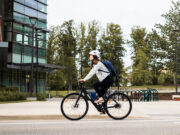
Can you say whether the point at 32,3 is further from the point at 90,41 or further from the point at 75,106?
the point at 75,106

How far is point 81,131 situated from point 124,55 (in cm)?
7131

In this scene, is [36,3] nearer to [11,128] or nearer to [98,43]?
[98,43]

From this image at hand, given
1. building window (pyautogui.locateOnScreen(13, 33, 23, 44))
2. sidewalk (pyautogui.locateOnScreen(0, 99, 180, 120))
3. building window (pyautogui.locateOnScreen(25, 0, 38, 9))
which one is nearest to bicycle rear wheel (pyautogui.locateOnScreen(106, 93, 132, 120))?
sidewalk (pyautogui.locateOnScreen(0, 99, 180, 120))

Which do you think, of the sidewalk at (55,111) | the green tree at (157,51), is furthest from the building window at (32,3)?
the sidewalk at (55,111)

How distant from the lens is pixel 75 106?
27.7ft

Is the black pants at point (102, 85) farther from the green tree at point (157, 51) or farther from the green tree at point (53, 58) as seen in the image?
the green tree at point (53, 58)

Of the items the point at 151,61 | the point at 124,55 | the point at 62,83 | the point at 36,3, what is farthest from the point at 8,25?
the point at 124,55

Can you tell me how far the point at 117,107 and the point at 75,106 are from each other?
3.48 feet

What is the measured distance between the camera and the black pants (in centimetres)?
837

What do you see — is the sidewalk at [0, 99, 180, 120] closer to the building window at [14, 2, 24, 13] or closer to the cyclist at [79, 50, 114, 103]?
the cyclist at [79, 50, 114, 103]

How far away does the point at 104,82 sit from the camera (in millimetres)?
8359

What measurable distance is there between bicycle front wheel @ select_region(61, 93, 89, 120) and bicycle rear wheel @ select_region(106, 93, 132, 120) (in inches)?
23.6

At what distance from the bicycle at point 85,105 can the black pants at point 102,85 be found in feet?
0.57

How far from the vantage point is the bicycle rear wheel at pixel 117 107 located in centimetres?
852
